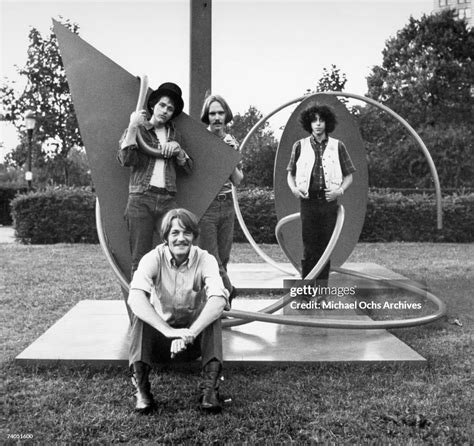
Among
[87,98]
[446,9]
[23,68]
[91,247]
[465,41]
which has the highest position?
[446,9]

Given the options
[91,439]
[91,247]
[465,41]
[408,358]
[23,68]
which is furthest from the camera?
[465,41]

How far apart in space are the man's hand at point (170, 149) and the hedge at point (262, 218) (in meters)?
8.61

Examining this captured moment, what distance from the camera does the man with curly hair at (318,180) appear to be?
559cm

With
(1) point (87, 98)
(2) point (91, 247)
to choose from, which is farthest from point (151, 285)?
A: (2) point (91, 247)

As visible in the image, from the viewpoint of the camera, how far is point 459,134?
2480cm

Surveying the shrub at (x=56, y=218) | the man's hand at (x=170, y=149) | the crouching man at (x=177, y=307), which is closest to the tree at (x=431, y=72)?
the shrub at (x=56, y=218)

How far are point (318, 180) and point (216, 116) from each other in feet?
4.18

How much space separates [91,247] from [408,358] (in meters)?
8.56

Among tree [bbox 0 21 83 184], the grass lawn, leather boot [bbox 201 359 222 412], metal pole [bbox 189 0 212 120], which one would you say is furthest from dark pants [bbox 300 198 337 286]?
tree [bbox 0 21 83 184]

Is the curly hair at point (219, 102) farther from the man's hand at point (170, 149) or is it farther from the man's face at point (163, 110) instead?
the man's hand at point (170, 149)

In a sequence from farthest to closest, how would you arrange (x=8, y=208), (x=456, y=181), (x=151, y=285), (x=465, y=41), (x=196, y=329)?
(x=456, y=181), (x=465, y=41), (x=8, y=208), (x=151, y=285), (x=196, y=329)

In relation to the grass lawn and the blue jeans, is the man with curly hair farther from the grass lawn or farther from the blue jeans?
the grass lawn

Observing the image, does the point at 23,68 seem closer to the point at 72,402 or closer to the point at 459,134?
the point at 72,402

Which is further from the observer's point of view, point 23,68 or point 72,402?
point 23,68
